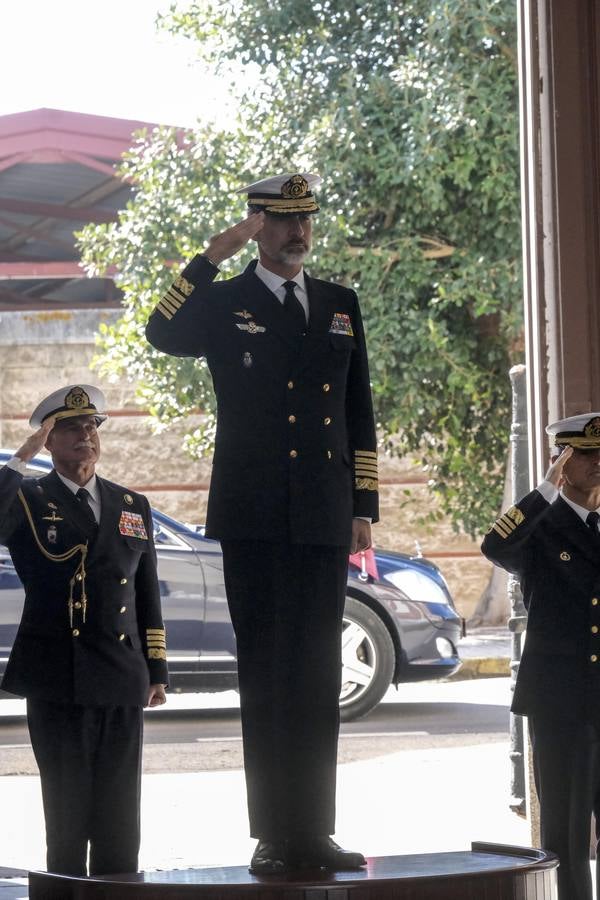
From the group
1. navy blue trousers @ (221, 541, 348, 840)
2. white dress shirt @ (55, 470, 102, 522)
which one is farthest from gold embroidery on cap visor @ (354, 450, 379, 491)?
white dress shirt @ (55, 470, 102, 522)

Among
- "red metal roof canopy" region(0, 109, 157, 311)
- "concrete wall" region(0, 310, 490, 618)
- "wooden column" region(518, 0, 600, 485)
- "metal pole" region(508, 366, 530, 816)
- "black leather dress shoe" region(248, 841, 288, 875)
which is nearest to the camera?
"black leather dress shoe" region(248, 841, 288, 875)

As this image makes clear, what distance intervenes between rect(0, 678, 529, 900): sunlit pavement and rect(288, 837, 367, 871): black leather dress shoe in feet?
5.60

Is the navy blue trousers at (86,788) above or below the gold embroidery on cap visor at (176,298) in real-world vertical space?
below

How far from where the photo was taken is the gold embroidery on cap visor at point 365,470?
13.5 ft

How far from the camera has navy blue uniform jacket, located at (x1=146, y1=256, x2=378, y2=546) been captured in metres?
3.99

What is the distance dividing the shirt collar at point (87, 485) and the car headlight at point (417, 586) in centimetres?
534

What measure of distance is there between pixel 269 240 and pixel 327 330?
11.0 inches

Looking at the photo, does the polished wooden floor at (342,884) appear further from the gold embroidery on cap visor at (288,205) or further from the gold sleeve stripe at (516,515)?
the gold embroidery on cap visor at (288,205)

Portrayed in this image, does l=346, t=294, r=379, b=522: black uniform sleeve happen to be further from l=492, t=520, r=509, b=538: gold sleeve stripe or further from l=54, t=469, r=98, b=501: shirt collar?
l=54, t=469, r=98, b=501: shirt collar

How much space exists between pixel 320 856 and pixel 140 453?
41.7 ft

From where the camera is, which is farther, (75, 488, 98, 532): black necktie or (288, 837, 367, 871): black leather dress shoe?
(75, 488, 98, 532): black necktie

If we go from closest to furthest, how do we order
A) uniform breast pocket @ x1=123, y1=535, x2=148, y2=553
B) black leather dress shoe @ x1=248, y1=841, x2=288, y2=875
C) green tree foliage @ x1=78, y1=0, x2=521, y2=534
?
black leather dress shoe @ x1=248, y1=841, x2=288, y2=875 < uniform breast pocket @ x1=123, y1=535, x2=148, y2=553 < green tree foliage @ x1=78, y1=0, x2=521, y2=534

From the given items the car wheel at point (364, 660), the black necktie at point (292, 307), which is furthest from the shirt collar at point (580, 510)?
the car wheel at point (364, 660)

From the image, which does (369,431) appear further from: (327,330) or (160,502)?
(160,502)
